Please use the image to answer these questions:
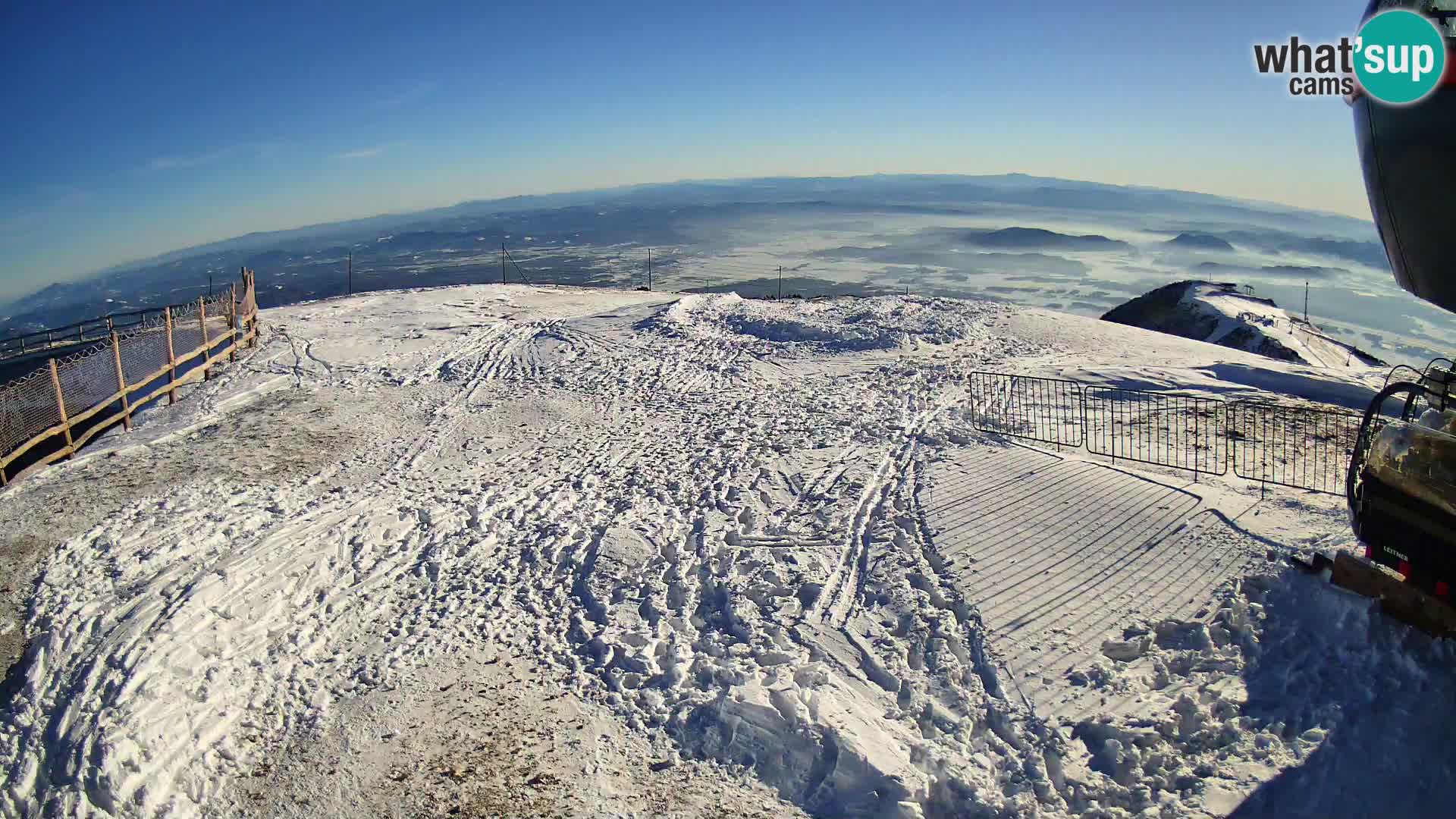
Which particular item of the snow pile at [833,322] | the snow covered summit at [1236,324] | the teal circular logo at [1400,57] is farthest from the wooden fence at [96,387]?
the snow covered summit at [1236,324]

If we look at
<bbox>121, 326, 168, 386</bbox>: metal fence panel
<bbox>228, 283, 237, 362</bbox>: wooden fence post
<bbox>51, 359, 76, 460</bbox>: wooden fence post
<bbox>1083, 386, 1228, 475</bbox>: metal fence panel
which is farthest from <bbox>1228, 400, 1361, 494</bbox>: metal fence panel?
<bbox>228, 283, 237, 362</bbox>: wooden fence post

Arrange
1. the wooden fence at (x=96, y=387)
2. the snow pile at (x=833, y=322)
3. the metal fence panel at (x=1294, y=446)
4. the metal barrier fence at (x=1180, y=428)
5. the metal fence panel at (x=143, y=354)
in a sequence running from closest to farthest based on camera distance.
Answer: the metal fence panel at (x=1294, y=446) → the metal barrier fence at (x=1180, y=428) → the wooden fence at (x=96, y=387) → the metal fence panel at (x=143, y=354) → the snow pile at (x=833, y=322)

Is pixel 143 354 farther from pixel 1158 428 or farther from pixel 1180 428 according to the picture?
pixel 1180 428

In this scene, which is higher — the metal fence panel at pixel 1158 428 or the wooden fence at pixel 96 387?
the wooden fence at pixel 96 387

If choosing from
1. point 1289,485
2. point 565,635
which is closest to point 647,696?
point 565,635

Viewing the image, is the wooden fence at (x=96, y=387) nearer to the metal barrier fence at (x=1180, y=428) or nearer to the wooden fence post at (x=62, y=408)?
the wooden fence post at (x=62, y=408)
